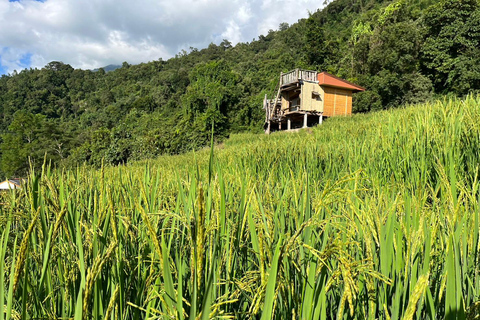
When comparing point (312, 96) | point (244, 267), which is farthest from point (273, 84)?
point (244, 267)

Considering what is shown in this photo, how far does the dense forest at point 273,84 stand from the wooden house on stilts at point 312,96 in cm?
299

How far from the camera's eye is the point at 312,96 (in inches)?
891

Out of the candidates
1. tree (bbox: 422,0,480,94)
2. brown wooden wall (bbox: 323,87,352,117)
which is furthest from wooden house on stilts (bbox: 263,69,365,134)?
tree (bbox: 422,0,480,94)

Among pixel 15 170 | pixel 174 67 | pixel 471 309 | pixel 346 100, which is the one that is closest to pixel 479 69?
pixel 346 100

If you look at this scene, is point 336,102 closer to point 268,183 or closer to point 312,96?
point 312,96

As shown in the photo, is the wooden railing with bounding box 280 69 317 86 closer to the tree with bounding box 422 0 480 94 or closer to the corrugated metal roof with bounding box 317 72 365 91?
the corrugated metal roof with bounding box 317 72 365 91

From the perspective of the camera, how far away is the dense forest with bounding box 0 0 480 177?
23.7 meters

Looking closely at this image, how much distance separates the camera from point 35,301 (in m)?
0.81

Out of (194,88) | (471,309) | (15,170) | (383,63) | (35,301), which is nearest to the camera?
(471,309)

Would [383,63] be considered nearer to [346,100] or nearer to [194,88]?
[346,100]

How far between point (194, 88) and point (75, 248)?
43579 mm

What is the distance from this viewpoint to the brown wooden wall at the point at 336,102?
2323 cm

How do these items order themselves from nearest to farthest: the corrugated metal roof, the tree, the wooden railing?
the tree
the wooden railing
the corrugated metal roof

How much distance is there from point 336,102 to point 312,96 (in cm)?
258
